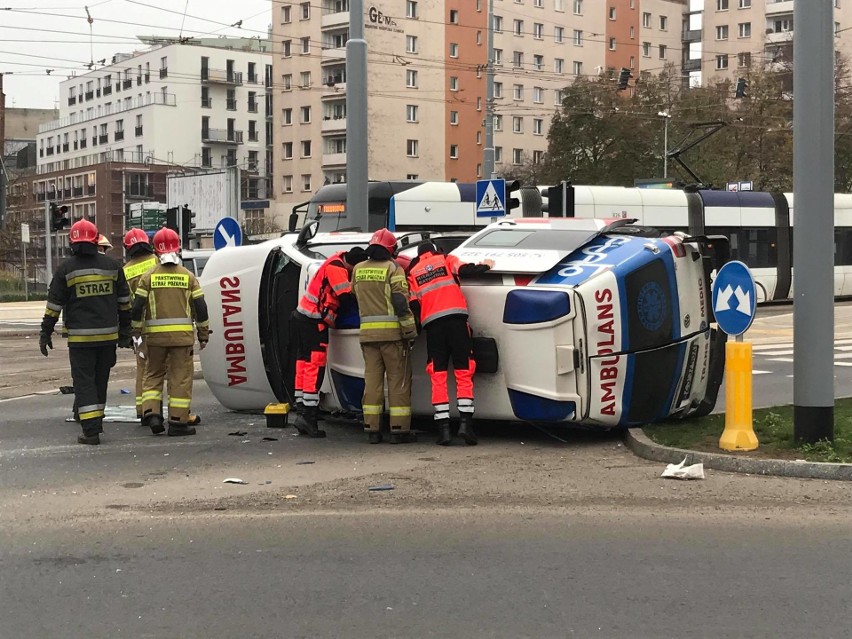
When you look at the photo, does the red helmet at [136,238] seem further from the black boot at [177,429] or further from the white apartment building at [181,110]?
the white apartment building at [181,110]

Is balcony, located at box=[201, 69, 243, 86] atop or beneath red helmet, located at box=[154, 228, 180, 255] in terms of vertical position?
atop

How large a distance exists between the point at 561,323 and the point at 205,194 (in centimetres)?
3208

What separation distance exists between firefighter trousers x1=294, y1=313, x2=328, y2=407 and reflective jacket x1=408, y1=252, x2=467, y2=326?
0.94 m

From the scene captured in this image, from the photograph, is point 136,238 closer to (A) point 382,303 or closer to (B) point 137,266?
(B) point 137,266

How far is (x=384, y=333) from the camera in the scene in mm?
8945

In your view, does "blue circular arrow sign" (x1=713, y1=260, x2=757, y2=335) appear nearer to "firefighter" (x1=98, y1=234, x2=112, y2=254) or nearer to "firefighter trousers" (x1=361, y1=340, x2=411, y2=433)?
"firefighter trousers" (x1=361, y1=340, x2=411, y2=433)

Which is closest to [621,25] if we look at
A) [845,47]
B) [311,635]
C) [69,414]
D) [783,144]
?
[845,47]

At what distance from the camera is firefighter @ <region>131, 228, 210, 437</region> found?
9.71 meters

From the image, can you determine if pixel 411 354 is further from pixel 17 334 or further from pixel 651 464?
pixel 17 334

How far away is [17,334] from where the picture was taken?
82.0 ft

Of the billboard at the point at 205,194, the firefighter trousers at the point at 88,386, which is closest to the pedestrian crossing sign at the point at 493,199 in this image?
the firefighter trousers at the point at 88,386

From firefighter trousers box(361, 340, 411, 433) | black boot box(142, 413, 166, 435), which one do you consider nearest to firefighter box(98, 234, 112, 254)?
black boot box(142, 413, 166, 435)

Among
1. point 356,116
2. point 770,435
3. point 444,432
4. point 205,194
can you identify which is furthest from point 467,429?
point 205,194

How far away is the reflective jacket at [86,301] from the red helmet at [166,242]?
522 millimetres
